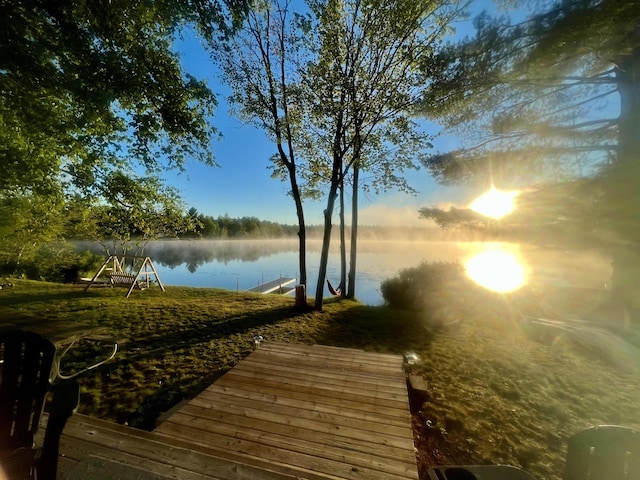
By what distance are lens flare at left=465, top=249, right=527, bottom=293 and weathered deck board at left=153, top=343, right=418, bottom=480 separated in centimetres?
789

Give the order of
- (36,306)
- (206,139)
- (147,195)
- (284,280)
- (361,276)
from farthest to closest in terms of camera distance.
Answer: (361,276) → (284,280) → (36,306) → (147,195) → (206,139)

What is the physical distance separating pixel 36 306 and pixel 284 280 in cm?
1580

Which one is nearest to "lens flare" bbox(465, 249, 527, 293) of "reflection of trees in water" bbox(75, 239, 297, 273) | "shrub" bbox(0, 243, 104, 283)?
"reflection of trees in water" bbox(75, 239, 297, 273)

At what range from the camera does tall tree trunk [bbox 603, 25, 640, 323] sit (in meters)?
5.20

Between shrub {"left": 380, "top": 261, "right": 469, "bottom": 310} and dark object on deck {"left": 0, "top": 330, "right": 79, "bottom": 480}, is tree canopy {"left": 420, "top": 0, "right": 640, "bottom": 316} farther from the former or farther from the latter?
dark object on deck {"left": 0, "top": 330, "right": 79, "bottom": 480}

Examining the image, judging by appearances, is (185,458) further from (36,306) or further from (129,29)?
(36,306)

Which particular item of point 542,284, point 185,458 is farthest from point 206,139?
point 542,284

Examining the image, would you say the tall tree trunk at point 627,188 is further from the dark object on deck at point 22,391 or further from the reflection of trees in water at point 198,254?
the reflection of trees in water at point 198,254

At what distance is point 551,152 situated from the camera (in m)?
6.90

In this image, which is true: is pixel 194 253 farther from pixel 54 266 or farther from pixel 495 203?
pixel 495 203

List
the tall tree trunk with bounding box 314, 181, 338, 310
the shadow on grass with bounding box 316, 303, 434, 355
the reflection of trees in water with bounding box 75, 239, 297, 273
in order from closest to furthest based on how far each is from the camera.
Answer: the shadow on grass with bounding box 316, 303, 434, 355, the tall tree trunk with bounding box 314, 181, 338, 310, the reflection of trees in water with bounding box 75, 239, 297, 273

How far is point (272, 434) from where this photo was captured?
2582 mm

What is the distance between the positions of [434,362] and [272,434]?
3882 mm

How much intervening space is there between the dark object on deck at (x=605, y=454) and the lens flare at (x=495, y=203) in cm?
766
